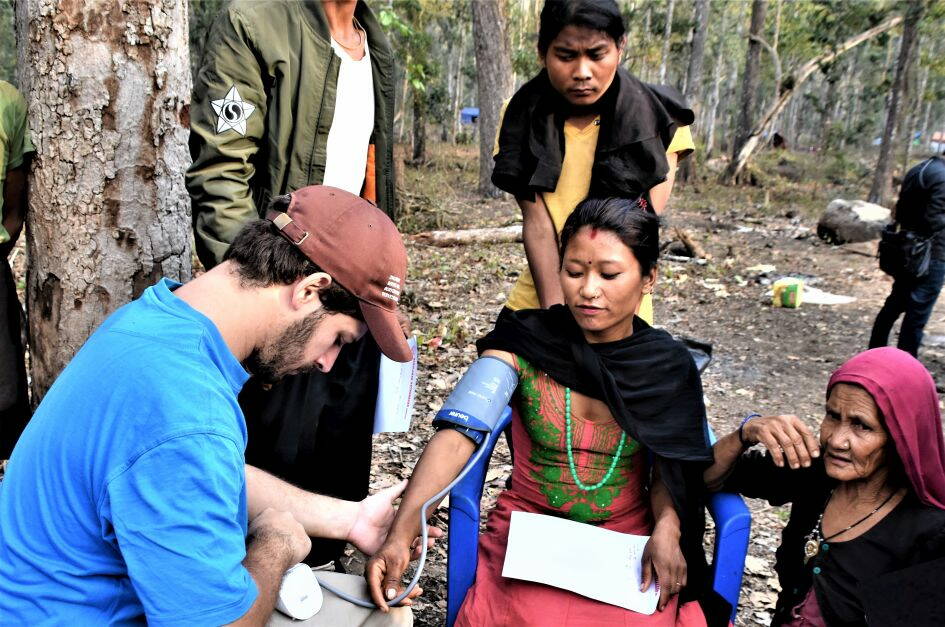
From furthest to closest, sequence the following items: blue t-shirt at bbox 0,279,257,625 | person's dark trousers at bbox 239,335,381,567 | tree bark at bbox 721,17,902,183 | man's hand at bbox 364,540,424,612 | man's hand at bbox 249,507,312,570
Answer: tree bark at bbox 721,17,902,183
person's dark trousers at bbox 239,335,381,567
man's hand at bbox 364,540,424,612
man's hand at bbox 249,507,312,570
blue t-shirt at bbox 0,279,257,625

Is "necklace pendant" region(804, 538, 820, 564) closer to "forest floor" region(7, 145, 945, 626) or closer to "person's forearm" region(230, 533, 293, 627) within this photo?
"forest floor" region(7, 145, 945, 626)

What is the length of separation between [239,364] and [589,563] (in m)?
1.13

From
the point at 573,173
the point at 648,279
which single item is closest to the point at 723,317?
the point at 573,173

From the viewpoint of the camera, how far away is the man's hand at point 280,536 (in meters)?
1.71

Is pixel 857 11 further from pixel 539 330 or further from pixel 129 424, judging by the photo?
pixel 129 424

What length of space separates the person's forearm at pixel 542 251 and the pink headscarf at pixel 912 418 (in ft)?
3.54

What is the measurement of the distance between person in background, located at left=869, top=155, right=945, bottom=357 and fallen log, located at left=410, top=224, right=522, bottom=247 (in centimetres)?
481

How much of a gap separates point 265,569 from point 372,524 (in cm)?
56

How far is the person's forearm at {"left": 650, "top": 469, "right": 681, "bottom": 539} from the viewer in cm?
214

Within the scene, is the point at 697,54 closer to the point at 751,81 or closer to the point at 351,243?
the point at 751,81

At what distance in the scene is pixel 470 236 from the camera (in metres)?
9.51

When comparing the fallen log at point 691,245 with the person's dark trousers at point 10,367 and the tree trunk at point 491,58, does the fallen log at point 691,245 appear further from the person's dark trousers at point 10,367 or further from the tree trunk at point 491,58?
the person's dark trousers at point 10,367

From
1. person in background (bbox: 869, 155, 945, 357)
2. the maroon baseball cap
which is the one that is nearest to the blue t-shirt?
the maroon baseball cap

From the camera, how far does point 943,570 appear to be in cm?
188
